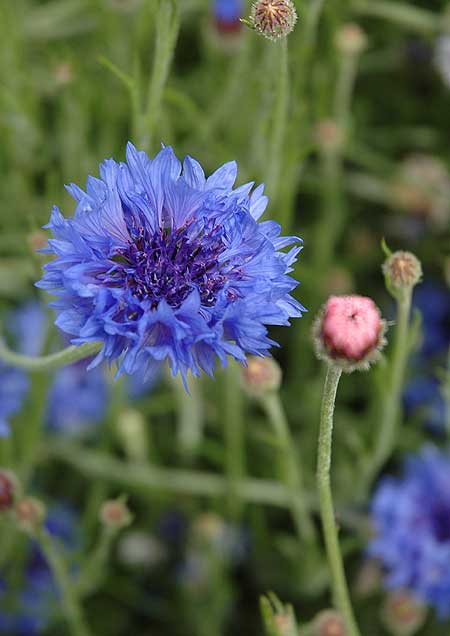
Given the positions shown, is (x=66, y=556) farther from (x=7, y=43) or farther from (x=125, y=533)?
(x=7, y=43)

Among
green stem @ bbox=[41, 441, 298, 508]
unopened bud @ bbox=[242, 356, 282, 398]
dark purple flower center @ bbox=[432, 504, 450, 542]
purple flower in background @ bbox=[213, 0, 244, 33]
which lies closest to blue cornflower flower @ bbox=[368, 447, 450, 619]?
dark purple flower center @ bbox=[432, 504, 450, 542]

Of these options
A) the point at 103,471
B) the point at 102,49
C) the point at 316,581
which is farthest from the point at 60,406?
the point at 102,49

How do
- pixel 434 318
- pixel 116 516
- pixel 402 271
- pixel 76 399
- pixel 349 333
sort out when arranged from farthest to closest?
pixel 434 318
pixel 76 399
pixel 116 516
pixel 402 271
pixel 349 333

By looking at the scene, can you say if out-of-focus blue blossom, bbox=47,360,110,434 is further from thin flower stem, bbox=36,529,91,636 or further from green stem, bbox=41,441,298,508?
thin flower stem, bbox=36,529,91,636

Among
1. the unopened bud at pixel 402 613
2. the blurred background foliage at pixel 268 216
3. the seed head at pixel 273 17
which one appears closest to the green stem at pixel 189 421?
the blurred background foliage at pixel 268 216

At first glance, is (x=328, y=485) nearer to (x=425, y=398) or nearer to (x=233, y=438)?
(x=233, y=438)

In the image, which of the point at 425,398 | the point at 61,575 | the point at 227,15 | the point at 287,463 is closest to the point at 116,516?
the point at 61,575
